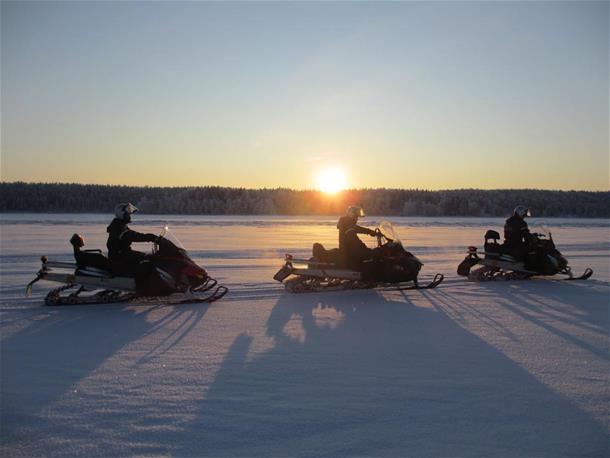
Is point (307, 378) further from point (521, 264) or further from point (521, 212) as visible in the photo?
point (521, 212)

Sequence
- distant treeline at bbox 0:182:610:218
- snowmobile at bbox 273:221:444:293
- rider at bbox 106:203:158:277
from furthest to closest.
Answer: distant treeline at bbox 0:182:610:218
snowmobile at bbox 273:221:444:293
rider at bbox 106:203:158:277

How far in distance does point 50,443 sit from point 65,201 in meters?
69.0

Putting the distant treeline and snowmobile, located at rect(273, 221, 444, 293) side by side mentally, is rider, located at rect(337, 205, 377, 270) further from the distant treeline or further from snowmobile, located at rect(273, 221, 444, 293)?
the distant treeline

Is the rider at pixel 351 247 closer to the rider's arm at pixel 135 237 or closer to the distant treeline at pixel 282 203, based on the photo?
the rider's arm at pixel 135 237

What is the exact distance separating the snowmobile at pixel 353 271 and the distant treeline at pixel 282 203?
168 ft

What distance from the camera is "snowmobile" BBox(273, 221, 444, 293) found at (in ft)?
31.1

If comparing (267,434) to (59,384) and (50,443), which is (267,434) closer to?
(50,443)

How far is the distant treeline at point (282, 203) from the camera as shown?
2491 inches

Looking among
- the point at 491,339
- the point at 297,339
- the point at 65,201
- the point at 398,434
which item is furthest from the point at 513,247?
the point at 65,201

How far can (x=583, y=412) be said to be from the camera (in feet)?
13.3

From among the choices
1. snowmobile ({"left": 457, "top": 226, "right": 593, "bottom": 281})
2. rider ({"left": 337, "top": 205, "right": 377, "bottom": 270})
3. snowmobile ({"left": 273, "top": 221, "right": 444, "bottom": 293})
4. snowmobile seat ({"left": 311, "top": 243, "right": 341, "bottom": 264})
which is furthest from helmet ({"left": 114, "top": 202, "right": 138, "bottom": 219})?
snowmobile ({"left": 457, "top": 226, "right": 593, "bottom": 281})

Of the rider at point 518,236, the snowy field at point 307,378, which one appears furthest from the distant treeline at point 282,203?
the snowy field at point 307,378

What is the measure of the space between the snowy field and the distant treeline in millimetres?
53472

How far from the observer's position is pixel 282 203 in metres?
69.2
